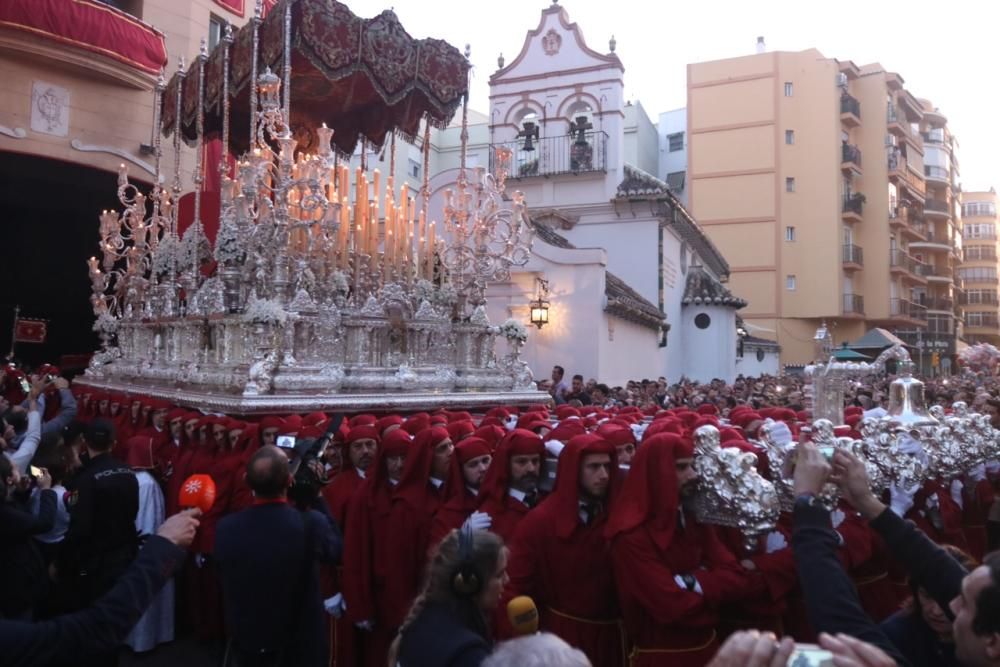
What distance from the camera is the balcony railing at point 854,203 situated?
1405 inches

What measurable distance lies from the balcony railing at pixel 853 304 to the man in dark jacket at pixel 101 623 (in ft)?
120

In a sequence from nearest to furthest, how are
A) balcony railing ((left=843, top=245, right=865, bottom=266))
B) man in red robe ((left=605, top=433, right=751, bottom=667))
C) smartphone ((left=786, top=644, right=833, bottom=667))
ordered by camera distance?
smartphone ((left=786, top=644, right=833, bottom=667)) → man in red robe ((left=605, top=433, right=751, bottom=667)) → balcony railing ((left=843, top=245, right=865, bottom=266))

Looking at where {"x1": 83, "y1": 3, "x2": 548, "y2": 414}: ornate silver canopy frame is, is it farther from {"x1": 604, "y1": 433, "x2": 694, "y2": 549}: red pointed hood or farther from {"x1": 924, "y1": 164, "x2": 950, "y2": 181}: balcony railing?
{"x1": 924, "y1": 164, "x2": 950, "y2": 181}: balcony railing

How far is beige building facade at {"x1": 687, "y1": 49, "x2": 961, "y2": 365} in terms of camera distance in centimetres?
3491

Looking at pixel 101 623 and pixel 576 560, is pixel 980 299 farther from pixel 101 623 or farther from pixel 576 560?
A: pixel 101 623

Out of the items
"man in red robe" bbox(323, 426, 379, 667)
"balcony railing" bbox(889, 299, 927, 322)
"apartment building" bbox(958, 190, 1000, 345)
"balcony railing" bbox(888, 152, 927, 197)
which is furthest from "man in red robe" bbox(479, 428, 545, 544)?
"apartment building" bbox(958, 190, 1000, 345)

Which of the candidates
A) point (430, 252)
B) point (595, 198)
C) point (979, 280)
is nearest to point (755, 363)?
point (595, 198)

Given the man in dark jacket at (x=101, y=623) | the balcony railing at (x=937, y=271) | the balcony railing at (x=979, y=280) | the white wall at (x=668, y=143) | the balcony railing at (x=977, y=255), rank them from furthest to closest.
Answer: the balcony railing at (x=977, y=255), the balcony railing at (x=979, y=280), the balcony railing at (x=937, y=271), the white wall at (x=668, y=143), the man in dark jacket at (x=101, y=623)

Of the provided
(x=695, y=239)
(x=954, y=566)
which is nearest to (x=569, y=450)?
(x=954, y=566)

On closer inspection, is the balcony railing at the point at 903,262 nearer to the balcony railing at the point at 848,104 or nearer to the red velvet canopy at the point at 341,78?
the balcony railing at the point at 848,104

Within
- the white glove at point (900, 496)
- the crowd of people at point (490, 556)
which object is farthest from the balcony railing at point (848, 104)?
the white glove at point (900, 496)

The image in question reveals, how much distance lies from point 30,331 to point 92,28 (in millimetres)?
6282

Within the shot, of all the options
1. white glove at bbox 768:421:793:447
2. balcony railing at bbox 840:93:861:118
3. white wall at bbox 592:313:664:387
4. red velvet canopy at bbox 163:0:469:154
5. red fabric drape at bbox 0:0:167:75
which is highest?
balcony railing at bbox 840:93:861:118

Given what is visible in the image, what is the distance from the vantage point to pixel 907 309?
40.7 metres
